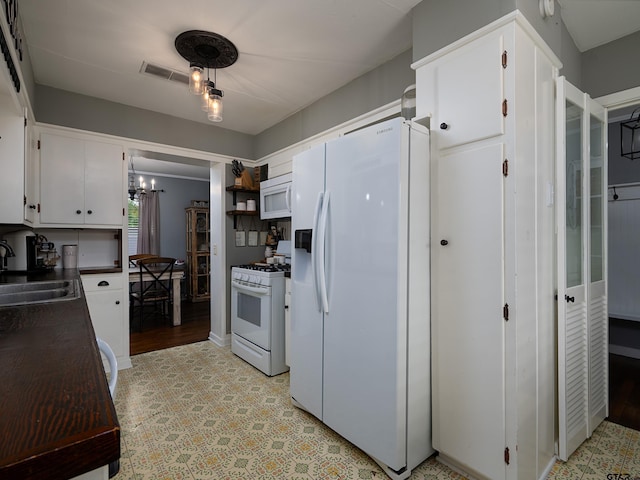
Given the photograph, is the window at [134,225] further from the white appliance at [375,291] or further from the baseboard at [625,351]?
the baseboard at [625,351]

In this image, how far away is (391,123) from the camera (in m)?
1.64

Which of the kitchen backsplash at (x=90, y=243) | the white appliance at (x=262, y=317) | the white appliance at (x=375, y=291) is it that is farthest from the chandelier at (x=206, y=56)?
the kitchen backsplash at (x=90, y=243)

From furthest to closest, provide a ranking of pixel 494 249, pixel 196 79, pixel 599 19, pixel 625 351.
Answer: pixel 625 351 → pixel 196 79 → pixel 599 19 → pixel 494 249

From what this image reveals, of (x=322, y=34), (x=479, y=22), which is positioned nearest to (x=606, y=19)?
(x=479, y=22)

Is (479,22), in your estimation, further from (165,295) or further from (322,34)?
(165,295)

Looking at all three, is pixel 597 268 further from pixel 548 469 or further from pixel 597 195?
pixel 548 469

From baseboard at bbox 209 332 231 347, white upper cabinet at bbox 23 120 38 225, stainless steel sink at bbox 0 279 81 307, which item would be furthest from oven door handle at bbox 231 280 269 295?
white upper cabinet at bbox 23 120 38 225

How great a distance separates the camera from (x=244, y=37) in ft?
7.07

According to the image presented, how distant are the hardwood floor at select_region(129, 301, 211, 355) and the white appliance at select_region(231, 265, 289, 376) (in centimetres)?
105

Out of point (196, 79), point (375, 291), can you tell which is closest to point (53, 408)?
point (375, 291)

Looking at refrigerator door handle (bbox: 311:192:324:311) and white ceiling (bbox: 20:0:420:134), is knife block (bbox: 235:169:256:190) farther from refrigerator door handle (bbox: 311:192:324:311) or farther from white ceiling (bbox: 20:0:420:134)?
refrigerator door handle (bbox: 311:192:324:311)

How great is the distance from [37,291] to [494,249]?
98.6 inches

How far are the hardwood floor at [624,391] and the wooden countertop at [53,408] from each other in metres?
2.95

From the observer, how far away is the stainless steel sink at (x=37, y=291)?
70.6 inches
